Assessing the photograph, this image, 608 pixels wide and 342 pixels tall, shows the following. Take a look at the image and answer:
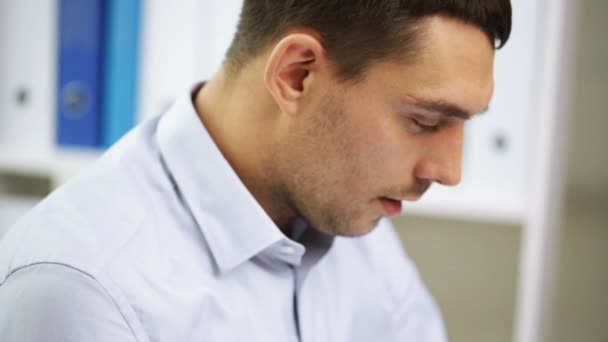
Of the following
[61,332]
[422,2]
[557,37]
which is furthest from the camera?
[557,37]

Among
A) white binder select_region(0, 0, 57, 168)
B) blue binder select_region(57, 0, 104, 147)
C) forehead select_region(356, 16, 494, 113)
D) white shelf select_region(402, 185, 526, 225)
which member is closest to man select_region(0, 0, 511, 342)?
forehead select_region(356, 16, 494, 113)

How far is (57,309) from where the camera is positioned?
0.61m

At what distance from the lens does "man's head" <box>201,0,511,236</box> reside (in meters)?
0.73

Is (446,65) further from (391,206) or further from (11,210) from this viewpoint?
(11,210)

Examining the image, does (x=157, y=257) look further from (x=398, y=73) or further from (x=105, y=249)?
(x=398, y=73)

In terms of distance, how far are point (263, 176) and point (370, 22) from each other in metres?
→ 0.23

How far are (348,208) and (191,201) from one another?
0.19m

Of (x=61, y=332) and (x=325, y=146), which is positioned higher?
(x=325, y=146)

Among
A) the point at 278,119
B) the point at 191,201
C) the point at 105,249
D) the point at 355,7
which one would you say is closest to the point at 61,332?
the point at 105,249

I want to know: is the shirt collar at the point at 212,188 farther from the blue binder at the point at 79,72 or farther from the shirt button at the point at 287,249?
the blue binder at the point at 79,72

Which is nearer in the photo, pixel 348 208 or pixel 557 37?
pixel 348 208

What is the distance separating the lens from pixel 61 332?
0.61 meters

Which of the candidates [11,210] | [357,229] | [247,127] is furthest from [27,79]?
[357,229]

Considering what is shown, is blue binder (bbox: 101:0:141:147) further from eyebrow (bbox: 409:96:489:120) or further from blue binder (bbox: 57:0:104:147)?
eyebrow (bbox: 409:96:489:120)
